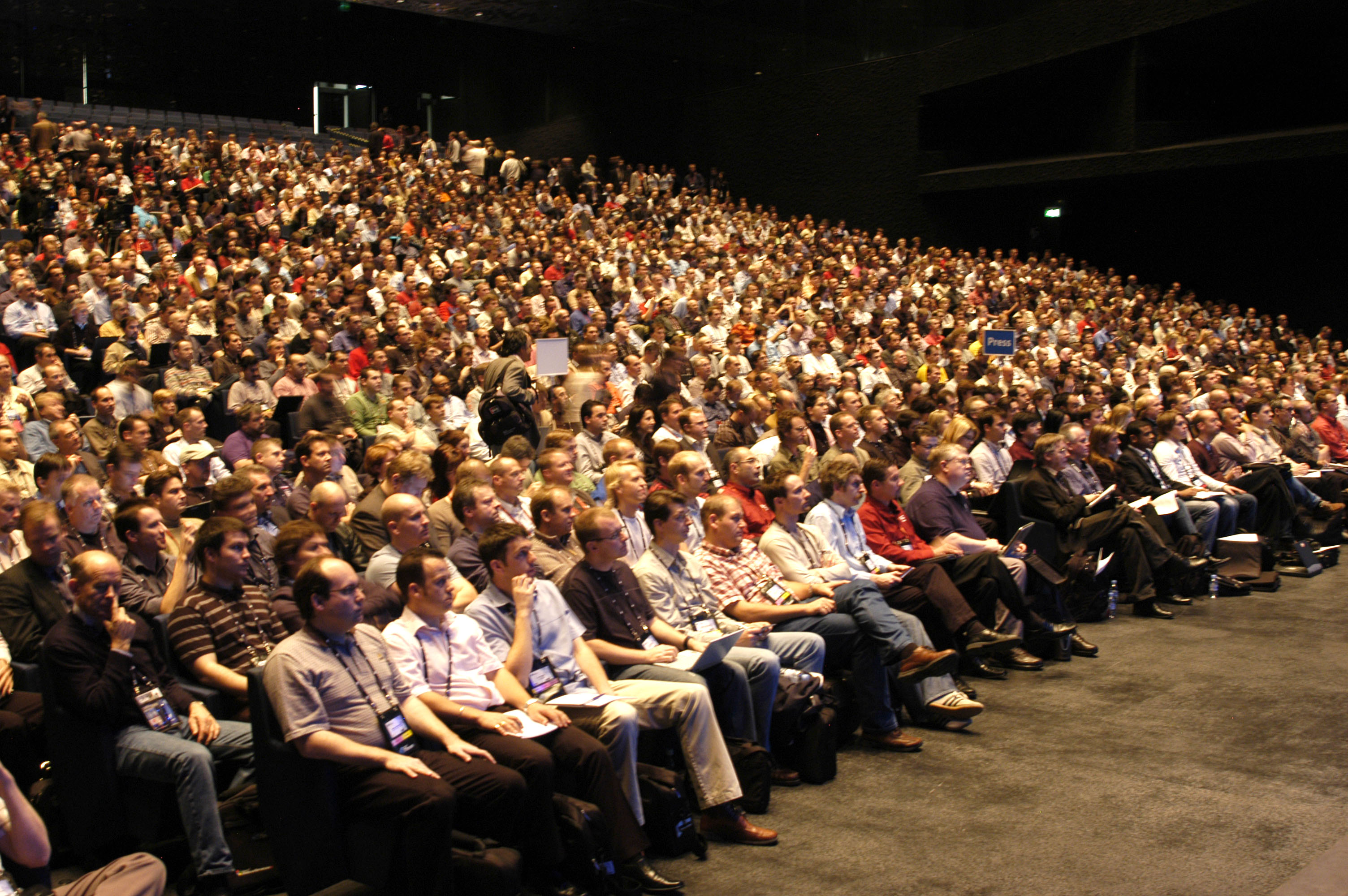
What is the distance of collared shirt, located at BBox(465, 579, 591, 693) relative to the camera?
3.31 metres

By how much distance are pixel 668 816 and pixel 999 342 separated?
6.88 meters

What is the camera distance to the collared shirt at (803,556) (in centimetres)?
434

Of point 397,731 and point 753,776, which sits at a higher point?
point 397,731

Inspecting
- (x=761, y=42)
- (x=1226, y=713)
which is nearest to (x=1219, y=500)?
(x=1226, y=713)

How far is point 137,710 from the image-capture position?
3.01m

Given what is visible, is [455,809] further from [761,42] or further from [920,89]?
[761,42]

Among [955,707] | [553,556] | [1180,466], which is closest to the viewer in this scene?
[553,556]

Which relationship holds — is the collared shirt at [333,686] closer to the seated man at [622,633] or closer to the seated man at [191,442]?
the seated man at [622,633]

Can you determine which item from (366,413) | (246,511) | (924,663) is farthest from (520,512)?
(366,413)

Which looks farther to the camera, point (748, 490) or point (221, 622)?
point (748, 490)

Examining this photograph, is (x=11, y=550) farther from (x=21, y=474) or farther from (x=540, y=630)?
(x=540, y=630)

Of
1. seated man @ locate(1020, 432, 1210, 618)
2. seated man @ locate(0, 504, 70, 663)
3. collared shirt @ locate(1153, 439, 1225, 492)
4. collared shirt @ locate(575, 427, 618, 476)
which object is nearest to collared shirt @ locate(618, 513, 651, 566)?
collared shirt @ locate(575, 427, 618, 476)

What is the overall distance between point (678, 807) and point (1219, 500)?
507 cm

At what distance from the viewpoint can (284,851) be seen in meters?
2.68
